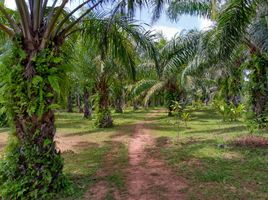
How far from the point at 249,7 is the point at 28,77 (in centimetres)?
497

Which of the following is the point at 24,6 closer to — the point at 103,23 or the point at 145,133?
the point at 103,23

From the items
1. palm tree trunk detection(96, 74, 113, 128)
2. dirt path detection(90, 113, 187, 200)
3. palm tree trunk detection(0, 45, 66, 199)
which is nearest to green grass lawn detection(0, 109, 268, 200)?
dirt path detection(90, 113, 187, 200)

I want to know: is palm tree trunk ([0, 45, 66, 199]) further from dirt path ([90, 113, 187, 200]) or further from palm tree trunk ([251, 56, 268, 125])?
palm tree trunk ([251, 56, 268, 125])

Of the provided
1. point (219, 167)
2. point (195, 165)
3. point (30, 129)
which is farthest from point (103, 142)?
point (30, 129)

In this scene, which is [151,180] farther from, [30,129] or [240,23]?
[240,23]

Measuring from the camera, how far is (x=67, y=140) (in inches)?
522

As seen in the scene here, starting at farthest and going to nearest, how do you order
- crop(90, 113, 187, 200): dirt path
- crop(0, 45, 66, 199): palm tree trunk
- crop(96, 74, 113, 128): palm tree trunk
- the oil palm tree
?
1. crop(96, 74, 113, 128): palm tree trunk
2. the oil palm tree
3. crop(0, 45, 66, 199): palm tree trunk
4. crop(90, 113, 187, 200): dirt path

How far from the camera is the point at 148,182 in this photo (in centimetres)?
672

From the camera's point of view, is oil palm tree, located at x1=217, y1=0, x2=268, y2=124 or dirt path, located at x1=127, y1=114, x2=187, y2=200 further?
oil palm tree, located at x1=217, y1=0, x2=268, y2=124

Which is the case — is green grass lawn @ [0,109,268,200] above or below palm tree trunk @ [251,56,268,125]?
below

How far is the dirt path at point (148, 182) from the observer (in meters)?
5.99

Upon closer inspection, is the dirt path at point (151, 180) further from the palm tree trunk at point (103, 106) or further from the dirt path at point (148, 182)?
the palm tree trunk at point (103, 106)

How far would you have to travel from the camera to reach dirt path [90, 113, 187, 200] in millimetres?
5988

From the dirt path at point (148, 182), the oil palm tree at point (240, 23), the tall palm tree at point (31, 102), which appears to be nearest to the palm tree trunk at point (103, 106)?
the oil palm tree at point (240, 23)
